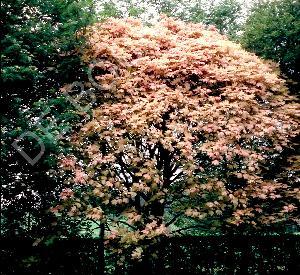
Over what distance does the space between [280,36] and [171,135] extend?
5.60m

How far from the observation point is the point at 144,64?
27.6 ft

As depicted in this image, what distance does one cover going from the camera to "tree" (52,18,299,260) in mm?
7488

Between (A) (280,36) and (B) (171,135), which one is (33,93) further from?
(A) (280,36)

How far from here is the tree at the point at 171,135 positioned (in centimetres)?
749

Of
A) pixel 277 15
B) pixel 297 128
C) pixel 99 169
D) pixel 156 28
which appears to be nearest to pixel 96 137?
pixel 99 169

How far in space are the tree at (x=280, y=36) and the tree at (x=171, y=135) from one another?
8.49 ft

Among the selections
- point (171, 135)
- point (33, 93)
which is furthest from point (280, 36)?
point (33, 93)

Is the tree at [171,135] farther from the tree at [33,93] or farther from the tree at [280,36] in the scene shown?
the tree at [280,36]

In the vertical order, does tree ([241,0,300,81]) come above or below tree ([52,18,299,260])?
above

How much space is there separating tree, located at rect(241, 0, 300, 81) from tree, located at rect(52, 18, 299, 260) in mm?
2589

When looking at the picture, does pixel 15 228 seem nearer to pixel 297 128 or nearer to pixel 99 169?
pixel 99 169

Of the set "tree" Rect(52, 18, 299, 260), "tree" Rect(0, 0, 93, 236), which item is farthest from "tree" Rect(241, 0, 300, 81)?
"tree" Rect(0, 0, 93, 236)

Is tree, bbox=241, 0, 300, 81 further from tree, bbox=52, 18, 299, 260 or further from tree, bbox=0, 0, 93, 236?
tree, bbox=0, 0, 93, 236

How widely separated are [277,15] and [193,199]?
22.3 feet
